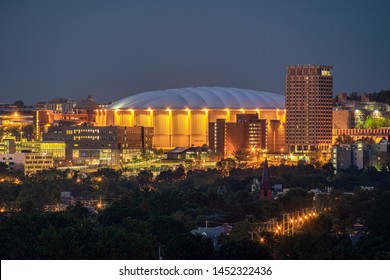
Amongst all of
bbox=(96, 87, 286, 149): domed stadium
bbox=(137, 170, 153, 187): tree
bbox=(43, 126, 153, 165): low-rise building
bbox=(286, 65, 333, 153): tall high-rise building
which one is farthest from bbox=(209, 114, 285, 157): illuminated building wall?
bbox=(137, 170, 153, 187): tree

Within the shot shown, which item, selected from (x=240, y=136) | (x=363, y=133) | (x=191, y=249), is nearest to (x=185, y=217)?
(x=191, y=249)

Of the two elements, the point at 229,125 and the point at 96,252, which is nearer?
the point at 96,252

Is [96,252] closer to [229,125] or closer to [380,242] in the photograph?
[380,242]

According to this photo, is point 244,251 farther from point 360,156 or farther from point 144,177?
point 360,156

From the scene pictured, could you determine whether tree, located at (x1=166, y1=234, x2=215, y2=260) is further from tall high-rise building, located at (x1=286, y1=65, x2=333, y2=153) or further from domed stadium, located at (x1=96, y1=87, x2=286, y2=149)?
domed stadium, located at (x1=96, y1=87, x2=286, y2=149)

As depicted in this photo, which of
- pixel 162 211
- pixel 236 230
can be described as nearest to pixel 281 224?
pixel 236 230

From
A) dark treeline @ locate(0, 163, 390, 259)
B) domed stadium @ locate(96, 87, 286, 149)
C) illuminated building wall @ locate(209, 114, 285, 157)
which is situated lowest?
dark treeline @ locate(0, 163, 390, 259)
